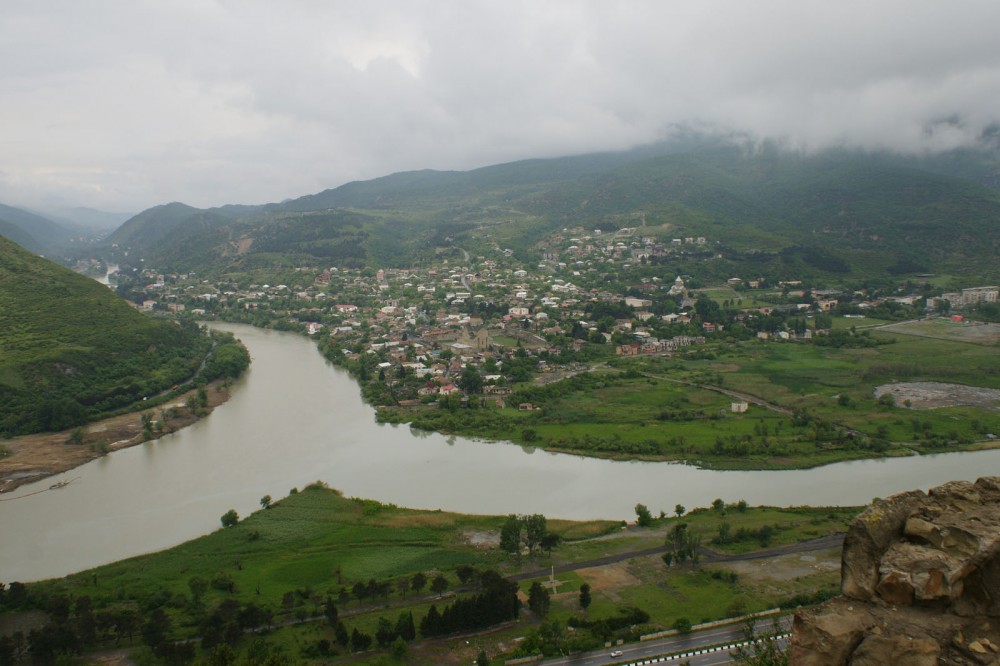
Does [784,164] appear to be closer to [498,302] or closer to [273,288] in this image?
[498,302]

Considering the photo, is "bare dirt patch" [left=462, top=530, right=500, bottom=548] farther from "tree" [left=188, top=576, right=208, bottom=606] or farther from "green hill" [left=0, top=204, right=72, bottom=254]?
"green hill" [left=0, top=204, right=72, bottom=254]

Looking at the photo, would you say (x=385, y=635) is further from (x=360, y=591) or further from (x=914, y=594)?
(x=914, y=594)

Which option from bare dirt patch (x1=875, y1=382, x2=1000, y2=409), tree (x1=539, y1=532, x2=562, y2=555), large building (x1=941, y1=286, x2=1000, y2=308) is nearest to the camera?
tree (x1=539, y1=532, x2=562, y2=555)

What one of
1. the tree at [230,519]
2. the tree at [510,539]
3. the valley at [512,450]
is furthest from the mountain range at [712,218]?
the tree at [230,519]

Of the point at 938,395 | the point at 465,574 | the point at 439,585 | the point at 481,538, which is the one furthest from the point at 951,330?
the point at 439,585

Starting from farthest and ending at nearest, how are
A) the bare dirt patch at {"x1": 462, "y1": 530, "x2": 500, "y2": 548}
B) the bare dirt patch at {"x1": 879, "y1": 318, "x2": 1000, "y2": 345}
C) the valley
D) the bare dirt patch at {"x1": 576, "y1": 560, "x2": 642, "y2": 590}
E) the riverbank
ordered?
the bare dirt patch at {"x1": 879, "y1": 318, "x2": 1000, "y2": 345} → the riverbank → the bare dirt patch at {"x1": 462, "y1": 530, "x2": 500, "y2": 548} → the bare dirt patch at {"x1": 576, "y1": 560, "x2": 642, "y2": 590} → the valley

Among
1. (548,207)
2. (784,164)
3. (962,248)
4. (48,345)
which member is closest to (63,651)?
(48,345)

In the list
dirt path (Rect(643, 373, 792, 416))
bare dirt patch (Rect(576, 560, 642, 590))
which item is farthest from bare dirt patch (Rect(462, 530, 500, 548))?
dirt path (Rect(643, 373, 792, 416))
